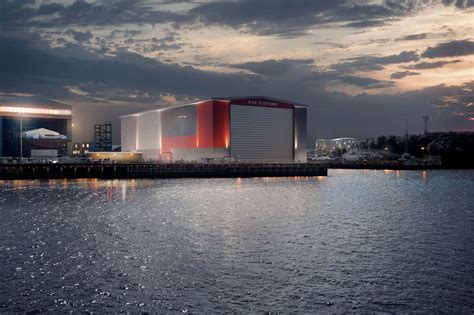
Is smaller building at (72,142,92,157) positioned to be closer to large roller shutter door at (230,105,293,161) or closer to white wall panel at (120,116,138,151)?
white wall panel at (120,116,138,151)

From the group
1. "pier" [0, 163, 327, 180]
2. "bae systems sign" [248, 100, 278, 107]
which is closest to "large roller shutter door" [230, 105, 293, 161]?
"bae systems sign" [248, 100, 278, 107]

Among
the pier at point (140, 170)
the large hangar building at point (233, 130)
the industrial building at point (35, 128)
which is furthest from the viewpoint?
the industrial building at point (35, 128)

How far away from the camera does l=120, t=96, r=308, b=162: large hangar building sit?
4717 inches

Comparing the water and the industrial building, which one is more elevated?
the industrial building

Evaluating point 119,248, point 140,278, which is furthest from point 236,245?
point 140,278

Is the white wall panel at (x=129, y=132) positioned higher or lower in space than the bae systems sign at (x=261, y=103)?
lower

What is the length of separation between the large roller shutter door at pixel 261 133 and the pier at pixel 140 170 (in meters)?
6.91

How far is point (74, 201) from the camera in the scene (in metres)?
57.1

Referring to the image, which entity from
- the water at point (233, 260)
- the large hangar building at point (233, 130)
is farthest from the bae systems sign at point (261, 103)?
the water at point (233, 260)

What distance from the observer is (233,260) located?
→ 26.3 meters

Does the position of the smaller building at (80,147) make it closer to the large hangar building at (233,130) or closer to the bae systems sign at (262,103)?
the large hangar building at (233,130)

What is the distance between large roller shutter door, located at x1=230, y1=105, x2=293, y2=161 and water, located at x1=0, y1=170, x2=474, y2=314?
72008 millimetres

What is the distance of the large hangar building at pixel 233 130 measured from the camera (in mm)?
119812

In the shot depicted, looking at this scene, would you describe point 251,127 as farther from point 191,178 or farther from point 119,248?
point 119,248
